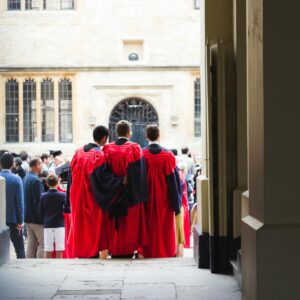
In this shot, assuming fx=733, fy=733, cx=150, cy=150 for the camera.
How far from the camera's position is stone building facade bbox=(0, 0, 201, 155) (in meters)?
26.3

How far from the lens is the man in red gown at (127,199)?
8656mm

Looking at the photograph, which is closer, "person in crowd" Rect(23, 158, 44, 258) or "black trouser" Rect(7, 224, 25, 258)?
"person in crowd" Rect(23, 158, 44, 258)

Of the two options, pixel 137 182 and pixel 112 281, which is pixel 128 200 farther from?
pixel 112 281

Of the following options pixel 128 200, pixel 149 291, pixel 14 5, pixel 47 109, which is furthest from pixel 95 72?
pixel 149 291

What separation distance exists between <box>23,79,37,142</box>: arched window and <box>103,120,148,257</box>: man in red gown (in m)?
18.0

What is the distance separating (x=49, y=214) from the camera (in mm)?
9461

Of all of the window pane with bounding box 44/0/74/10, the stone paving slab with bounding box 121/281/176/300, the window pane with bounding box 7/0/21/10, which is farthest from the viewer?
the window pane with bounding box 7/0/21/10

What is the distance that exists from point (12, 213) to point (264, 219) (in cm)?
644

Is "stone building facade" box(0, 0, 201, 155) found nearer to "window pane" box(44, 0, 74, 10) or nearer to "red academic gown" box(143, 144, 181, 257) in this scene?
"window pane" box(44, 0, 74, 10)

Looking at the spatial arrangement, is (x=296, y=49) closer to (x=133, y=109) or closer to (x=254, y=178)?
(x=254, y=178)

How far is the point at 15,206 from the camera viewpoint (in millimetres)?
9836

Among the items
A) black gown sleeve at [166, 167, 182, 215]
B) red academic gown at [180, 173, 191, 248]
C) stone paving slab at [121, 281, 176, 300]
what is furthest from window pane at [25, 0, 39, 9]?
stone paving slab at [121, 281, 176, 300]

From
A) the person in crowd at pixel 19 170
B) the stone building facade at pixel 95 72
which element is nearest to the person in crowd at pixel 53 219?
the person in crowd at pixel 19 170

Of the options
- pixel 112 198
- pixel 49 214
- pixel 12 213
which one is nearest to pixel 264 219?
pixel 112 198
